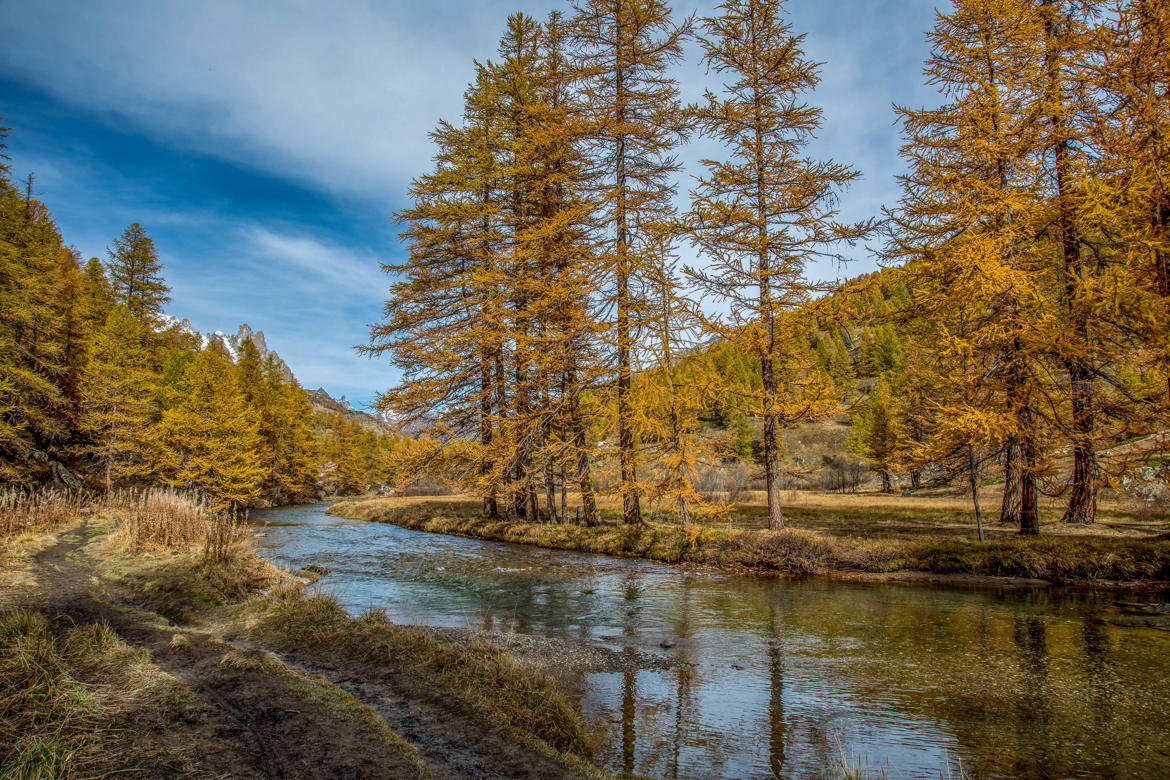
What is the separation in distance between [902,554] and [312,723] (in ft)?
47.2

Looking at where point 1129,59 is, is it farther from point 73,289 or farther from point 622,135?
point 73,289

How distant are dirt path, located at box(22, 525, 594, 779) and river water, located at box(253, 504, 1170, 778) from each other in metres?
1.38

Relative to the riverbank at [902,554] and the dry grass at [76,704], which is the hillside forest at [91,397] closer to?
the riverbank at [902,554]

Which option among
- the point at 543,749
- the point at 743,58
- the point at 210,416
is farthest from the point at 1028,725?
the point at 210,416

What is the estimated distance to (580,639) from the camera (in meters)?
8.45

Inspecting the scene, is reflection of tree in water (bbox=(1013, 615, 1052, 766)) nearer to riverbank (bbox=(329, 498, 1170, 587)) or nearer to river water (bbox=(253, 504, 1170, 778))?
river water (bbox=(253, 504, 1170, 778))

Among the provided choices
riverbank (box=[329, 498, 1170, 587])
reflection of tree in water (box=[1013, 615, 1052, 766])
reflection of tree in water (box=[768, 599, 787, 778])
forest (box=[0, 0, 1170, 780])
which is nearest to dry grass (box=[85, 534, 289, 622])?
forest (box=[0, 0, 1170, 780])

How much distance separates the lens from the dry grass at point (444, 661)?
4770mm

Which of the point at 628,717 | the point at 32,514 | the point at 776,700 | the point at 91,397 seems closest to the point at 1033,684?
the point at 776,700

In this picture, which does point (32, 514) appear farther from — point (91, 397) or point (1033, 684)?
point (1033, 684)

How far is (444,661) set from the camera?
595 centimetres

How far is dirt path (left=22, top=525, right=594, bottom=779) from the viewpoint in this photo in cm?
369

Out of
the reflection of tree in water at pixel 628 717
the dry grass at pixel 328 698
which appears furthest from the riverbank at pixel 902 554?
the dry grass at pixel 328 698

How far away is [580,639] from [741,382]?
10.5 meters
